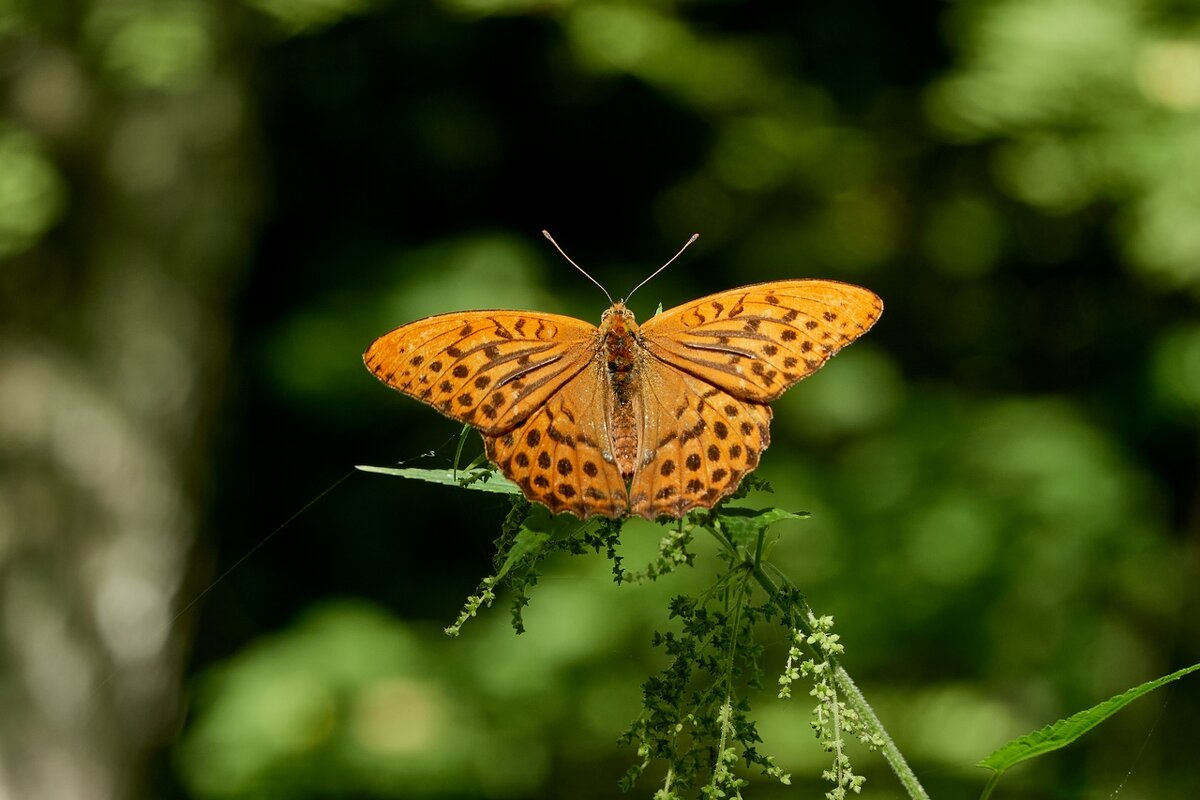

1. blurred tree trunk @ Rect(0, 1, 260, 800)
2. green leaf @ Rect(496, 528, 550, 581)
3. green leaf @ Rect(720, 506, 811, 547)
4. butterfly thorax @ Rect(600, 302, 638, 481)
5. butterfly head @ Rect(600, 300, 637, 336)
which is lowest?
blurred tree trunk @ Rect(0, 1, 260, 800)

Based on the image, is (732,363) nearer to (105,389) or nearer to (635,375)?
(635,375)

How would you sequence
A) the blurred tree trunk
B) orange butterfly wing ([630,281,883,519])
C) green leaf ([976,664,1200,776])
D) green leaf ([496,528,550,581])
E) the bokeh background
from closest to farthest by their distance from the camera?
green leaf ([976,664,1200,776]) < green leaf ([496,528,550,581]) < orange butterfly wing ([630,281,883,519]) < the bokeh background < the blurred tree trunk

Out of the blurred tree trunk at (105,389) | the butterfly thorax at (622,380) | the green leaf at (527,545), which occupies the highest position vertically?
the green leaf at (527,545)

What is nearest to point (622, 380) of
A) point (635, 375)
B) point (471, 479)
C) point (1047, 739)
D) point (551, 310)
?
point (635, 375)

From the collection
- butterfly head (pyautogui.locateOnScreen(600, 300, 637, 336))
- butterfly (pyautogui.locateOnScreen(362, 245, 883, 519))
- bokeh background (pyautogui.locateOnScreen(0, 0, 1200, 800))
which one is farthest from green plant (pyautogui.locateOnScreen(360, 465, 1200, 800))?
bokeh background (pyautogui.locateOnScreen(0, 0, 1200, 800))

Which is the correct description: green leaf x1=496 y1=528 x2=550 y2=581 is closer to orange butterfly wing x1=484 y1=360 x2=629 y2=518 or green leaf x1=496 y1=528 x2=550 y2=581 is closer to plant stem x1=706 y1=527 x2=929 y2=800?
orange butterfly wing x1=484 y1=360 x2=629 y2=518

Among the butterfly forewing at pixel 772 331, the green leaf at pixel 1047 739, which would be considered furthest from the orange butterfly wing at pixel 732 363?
the green leaf at pixel 1047 739

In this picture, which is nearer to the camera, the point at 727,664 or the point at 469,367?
the point at 727,664

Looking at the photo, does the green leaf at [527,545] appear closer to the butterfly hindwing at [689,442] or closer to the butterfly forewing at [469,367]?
the butterfly hindwing at [689,442]
